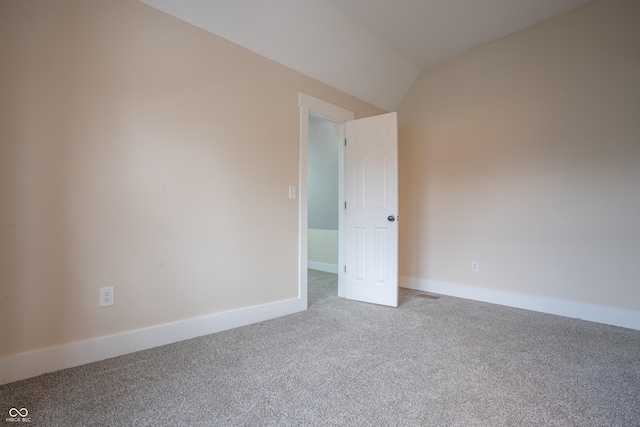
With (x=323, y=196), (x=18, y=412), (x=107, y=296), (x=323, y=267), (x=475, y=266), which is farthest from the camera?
(x=323, y=267)

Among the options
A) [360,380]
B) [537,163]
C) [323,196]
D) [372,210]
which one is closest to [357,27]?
[372,210]

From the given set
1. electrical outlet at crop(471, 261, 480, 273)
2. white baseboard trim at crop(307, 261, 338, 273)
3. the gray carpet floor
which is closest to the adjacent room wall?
white baseboard trim at crop(307, 261, 338, 273)

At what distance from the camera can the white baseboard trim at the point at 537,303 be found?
2545 mm

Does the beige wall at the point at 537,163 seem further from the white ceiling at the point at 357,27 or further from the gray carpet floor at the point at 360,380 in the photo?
the gray carpet floor at the point at 360,380

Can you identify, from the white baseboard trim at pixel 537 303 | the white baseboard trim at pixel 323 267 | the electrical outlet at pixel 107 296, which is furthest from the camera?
the white baseboard trim at pixel 323 267

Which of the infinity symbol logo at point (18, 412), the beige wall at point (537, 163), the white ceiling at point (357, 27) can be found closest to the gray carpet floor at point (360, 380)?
the infinity symbol logo at point (18, 412)

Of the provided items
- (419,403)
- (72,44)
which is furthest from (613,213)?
(72,44)

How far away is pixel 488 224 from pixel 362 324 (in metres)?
1.93

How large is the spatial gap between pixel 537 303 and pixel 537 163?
142cm

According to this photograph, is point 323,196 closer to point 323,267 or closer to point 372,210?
point 323,267

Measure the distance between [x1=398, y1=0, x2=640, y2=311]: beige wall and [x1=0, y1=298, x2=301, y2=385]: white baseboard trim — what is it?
2.41m

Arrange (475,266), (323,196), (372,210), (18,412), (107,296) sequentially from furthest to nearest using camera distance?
1. (323,196)
2. (475,266)
3. (372,210)
4. (107,296)
5. (18,412)

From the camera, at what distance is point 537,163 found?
3008mm

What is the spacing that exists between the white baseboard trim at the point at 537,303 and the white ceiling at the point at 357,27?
8.40 ft
